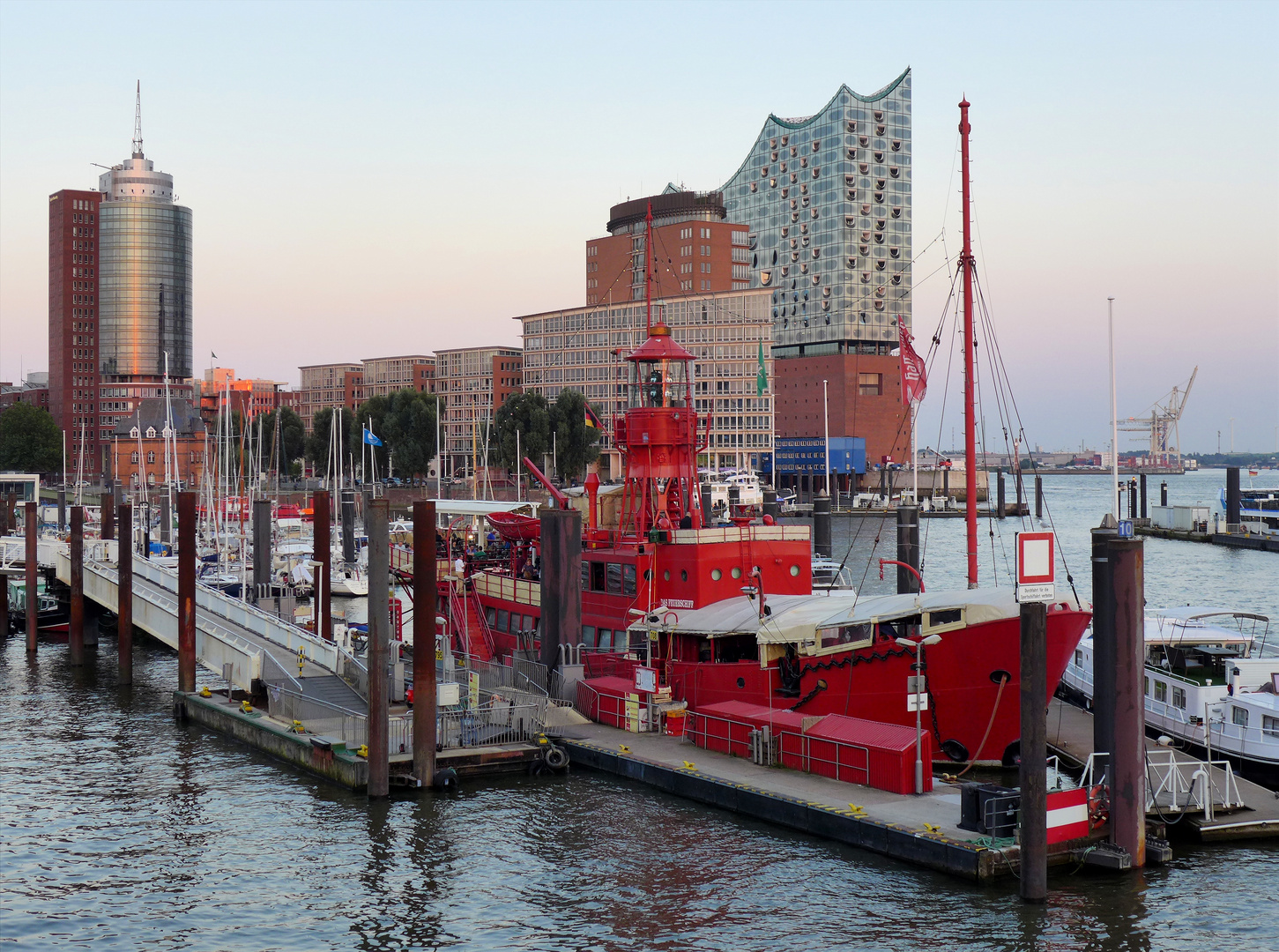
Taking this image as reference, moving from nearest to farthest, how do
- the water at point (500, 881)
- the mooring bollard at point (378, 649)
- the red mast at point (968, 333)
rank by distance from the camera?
1. the water at point (500, 881)
2. the mooring bollard at point (378, 649)
3. the red mast at point (968, 333)

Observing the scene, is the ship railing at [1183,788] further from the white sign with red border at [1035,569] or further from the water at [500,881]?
the white sign with red border at [1035,569]

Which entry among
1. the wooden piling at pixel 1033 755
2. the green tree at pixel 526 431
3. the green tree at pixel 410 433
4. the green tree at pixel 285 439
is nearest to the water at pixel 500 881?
the wooden piling at pixel 1033 755

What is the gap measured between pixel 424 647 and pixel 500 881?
Result: 6.80 meters

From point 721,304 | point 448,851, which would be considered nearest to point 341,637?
point 448,851

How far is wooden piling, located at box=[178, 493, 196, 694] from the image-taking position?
41594 millimetres

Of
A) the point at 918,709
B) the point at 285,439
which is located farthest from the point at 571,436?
the point at 918,709

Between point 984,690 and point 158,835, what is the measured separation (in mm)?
19645

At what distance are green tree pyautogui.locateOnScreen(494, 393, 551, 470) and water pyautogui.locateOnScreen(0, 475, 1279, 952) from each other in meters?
113

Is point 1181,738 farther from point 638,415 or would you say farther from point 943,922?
point 638,415

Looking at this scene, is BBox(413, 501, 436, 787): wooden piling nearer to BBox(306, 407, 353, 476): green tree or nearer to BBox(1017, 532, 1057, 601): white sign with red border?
BBox(1017, 532, 1057, 601): white sign with red border

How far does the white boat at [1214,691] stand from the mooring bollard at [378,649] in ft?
62.8

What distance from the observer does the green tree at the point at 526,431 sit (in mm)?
147500

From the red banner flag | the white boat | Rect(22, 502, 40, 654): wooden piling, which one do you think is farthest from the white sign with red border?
Rect(22, 502, 40, 654): wooden piling

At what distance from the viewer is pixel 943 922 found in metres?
22.3
